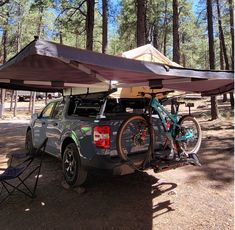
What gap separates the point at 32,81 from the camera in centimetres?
546

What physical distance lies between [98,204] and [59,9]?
48.5ft

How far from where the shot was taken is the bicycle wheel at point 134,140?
459cm

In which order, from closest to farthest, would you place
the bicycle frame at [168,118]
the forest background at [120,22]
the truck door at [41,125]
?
the bicycle frame at [168,118], the truck door at [41,125], the forest background at [120,22]

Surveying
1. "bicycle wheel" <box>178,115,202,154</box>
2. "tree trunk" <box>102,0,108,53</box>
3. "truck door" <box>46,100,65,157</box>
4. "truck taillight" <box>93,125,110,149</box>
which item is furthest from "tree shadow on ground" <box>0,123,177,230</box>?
"tree trunk" <box>102,0,108,53</box>

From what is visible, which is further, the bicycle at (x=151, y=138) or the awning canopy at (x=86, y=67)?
the bicycle at (x=151, y=138)

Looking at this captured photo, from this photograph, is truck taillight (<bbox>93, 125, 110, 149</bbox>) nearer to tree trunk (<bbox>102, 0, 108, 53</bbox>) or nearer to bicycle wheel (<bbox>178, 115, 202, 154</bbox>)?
bicycle wheel (<bbox>178, 115, 202, 154</bbox>)

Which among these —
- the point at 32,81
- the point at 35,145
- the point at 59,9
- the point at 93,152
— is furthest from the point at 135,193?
the point at 59,9

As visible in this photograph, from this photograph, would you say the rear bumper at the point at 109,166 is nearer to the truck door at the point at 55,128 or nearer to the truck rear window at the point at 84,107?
the truck rear window at the point at 84,107

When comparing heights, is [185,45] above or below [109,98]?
above

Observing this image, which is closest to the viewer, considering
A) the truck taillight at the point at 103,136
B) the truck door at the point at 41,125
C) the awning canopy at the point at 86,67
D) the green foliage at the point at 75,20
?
the awning canopy at the point at 86,67

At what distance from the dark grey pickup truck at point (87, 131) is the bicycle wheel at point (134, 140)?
0.10 meters

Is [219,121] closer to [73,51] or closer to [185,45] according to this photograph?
[73,51]

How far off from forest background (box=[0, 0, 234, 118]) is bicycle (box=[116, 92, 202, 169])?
21.6 feet

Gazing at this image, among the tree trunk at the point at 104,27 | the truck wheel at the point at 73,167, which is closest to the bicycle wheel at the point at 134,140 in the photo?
the truck wheel at the point at 73,167
